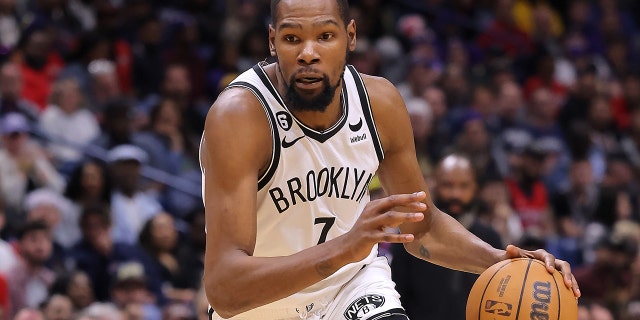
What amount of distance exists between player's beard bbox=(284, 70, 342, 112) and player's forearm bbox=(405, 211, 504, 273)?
0.82m

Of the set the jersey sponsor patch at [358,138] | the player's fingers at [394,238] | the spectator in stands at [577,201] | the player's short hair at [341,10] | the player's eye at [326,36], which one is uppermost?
the player's short hair at [341,10]

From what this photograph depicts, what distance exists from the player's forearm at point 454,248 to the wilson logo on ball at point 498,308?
26 centimetres

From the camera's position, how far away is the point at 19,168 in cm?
900

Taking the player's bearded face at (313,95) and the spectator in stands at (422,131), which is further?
the spectator in stands at (422,131)

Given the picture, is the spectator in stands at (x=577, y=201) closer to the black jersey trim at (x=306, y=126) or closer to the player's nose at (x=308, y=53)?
the black jersey trim at (x=306, y=126)

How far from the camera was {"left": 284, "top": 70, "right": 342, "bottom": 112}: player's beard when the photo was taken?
443 cm

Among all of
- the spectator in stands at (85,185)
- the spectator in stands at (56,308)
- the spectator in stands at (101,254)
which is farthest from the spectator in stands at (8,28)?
the spectator in stands at (56,308)

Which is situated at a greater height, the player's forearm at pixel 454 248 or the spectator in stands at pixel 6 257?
the player's forearm at pixel 454 248

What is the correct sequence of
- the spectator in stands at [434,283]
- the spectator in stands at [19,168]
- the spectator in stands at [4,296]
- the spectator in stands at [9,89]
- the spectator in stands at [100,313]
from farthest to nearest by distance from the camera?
the spectator in stands at [9,89] → the spectator in stands at [19,168] → the spectator in stands at [4,296] → the spectator in stands at [100,313] → the spectator in stands at [434,283]

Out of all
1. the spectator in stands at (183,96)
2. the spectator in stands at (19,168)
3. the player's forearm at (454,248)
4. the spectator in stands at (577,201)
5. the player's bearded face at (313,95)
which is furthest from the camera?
the spectator in stands at (577,201)

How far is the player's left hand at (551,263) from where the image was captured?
4.45 m

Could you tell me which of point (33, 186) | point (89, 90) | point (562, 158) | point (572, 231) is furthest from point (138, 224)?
point (562, 158)

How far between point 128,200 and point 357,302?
5164 mm

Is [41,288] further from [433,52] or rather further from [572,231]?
[433,52]
